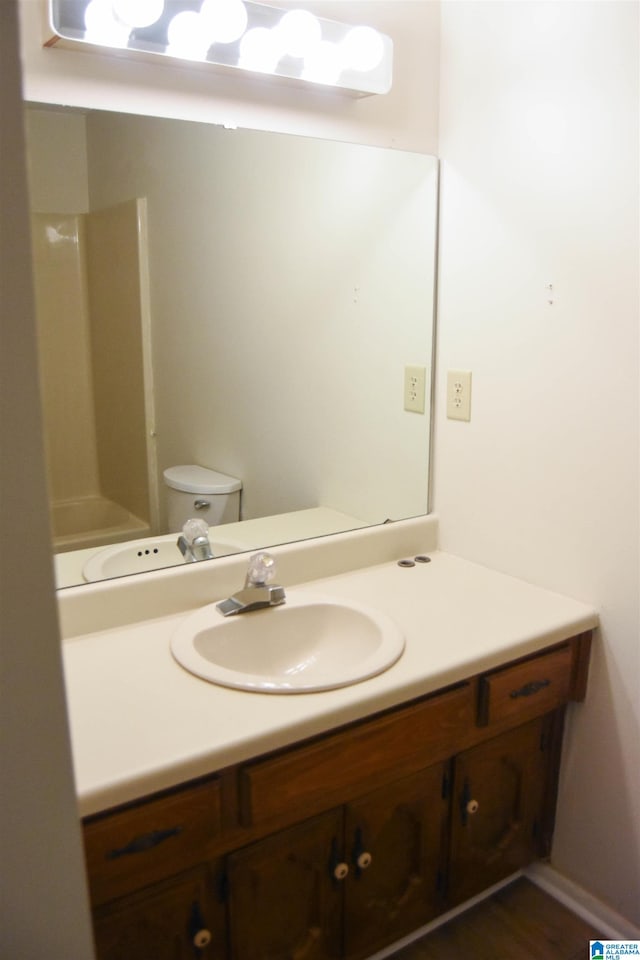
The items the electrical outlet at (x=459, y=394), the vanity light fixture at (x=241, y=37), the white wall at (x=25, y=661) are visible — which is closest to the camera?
the white wall at (x=25, y=661)

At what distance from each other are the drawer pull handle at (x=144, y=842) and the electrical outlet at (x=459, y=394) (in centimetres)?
111

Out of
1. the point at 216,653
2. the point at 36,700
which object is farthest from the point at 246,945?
the point at 36,700

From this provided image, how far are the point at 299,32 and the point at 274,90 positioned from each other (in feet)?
0.37

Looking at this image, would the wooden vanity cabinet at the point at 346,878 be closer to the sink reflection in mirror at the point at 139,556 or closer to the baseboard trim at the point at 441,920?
the baseboard trim at the point at 441,920

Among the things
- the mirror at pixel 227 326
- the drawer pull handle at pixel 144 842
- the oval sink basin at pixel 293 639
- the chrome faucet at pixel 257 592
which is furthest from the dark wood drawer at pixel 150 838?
the mirror at pixel 227 326

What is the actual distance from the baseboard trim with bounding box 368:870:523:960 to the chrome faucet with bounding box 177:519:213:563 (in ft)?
2.89

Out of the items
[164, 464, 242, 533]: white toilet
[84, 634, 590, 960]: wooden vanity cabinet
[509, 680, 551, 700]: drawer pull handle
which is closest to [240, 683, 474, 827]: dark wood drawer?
[84, 634, 590, 960]: wooden vanity cabinet

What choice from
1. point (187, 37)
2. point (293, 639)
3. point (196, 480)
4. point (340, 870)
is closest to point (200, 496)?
point (196, 480)

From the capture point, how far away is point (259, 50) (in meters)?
1.38

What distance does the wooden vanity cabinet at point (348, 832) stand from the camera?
3.47ft

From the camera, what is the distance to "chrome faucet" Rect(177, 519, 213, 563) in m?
1.53

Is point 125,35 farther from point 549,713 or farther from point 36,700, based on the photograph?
point 549,713

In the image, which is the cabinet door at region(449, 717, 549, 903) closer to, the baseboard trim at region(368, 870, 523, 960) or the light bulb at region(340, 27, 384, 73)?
the baseboard trim at region(368, 870, 523, 960)

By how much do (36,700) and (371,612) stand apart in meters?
0.92
